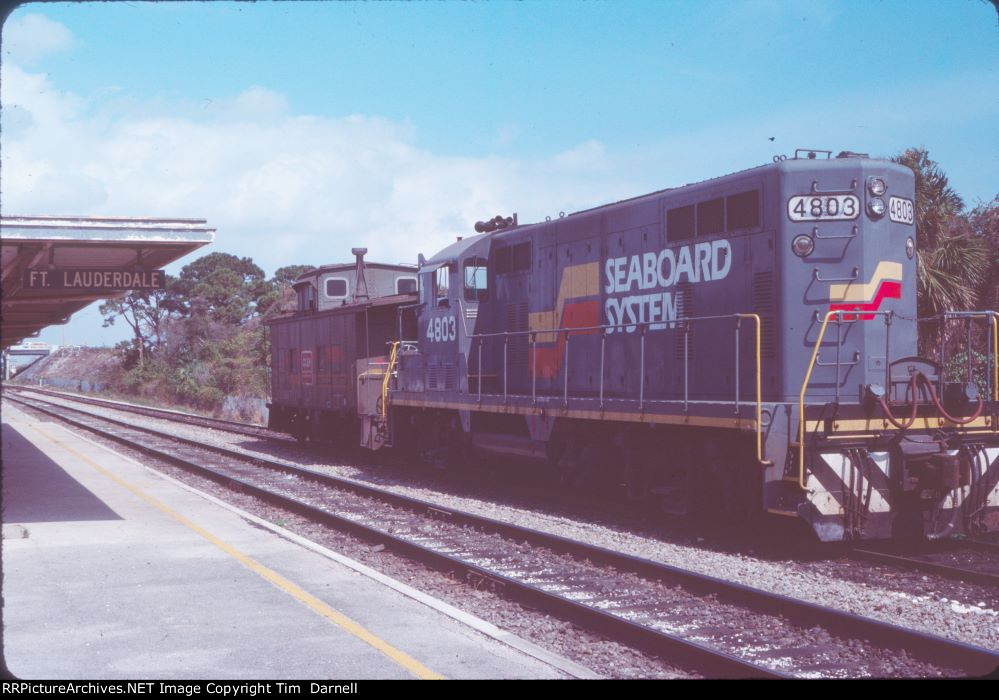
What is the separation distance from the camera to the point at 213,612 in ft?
20.5

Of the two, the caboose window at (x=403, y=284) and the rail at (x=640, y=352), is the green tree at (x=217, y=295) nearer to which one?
the caboose window at (x=403, y=284)

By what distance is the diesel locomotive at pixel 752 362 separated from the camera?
8602 mm

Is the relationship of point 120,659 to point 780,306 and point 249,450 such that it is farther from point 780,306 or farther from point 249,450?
point 249,450

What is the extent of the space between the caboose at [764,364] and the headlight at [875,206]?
0.01m

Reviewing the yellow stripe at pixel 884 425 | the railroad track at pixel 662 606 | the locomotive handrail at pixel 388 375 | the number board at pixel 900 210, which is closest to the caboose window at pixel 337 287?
the locomotive handrail at pixel 388 375

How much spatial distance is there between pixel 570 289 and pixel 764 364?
142 inches

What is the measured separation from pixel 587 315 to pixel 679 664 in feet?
22.9

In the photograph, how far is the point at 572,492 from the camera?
1357 cm

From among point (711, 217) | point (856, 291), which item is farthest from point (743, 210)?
point (856, 291)

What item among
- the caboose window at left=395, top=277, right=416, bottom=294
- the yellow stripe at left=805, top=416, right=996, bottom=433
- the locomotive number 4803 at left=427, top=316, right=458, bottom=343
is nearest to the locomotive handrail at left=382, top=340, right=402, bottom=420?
the locomotive number 4803 at left=427, top=316, right=458, bottom=343

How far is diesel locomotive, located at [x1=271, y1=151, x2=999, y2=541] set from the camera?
339 inches

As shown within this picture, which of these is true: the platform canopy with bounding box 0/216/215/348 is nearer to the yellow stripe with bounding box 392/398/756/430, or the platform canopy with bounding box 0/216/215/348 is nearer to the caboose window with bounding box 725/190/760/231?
the yellow stripe with bounding box 392/398/756/430

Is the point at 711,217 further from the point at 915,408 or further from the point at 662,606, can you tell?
the point at 662,606
